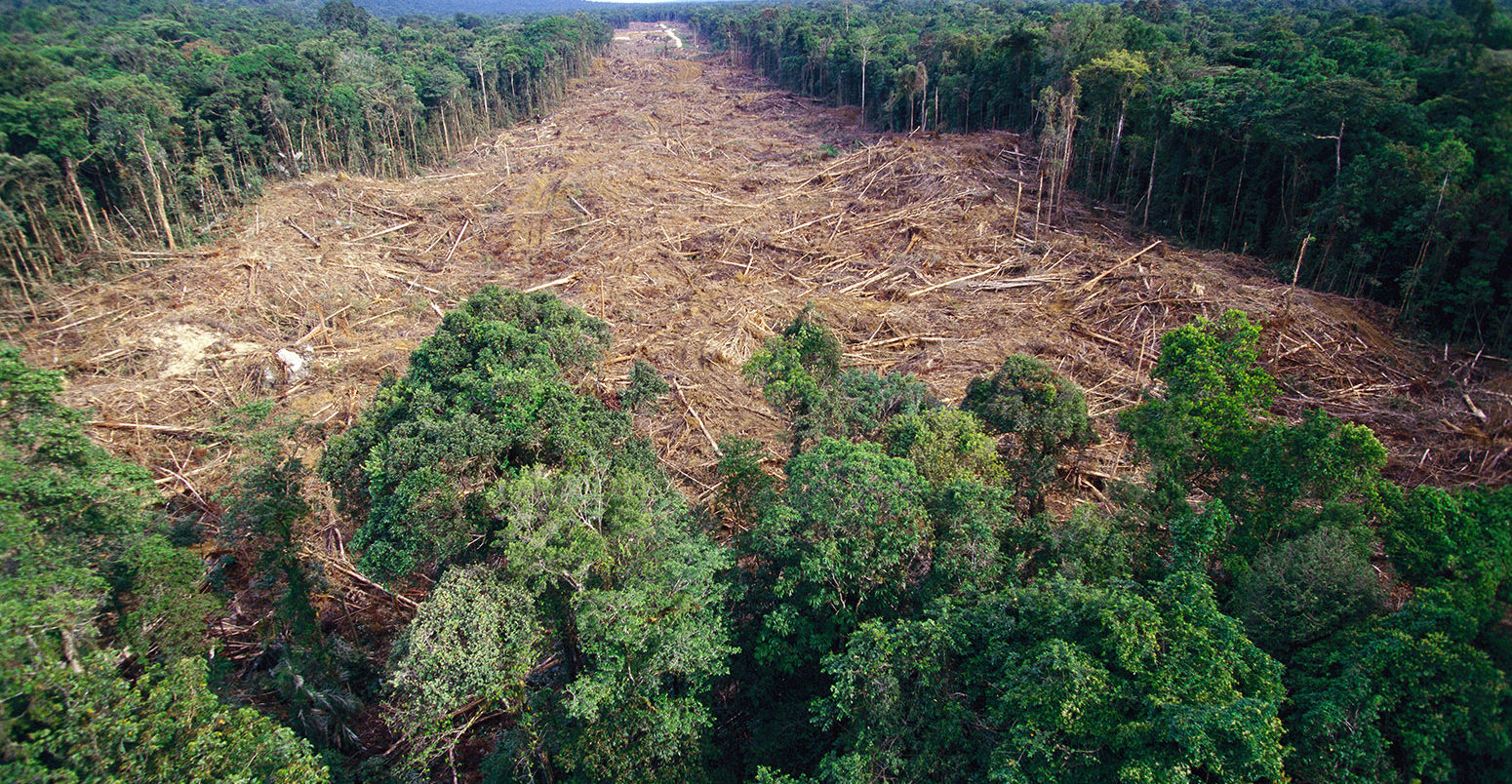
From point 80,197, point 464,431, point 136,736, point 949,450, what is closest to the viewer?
point 136,736

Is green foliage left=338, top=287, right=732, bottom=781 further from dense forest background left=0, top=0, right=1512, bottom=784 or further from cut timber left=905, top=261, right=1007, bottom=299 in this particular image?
cut timber left=905, top=261, right=1007, bottom=299

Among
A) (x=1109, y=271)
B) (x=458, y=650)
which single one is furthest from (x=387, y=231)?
(x=1109, y=271)

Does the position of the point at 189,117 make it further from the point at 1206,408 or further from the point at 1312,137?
the point at 1312,137

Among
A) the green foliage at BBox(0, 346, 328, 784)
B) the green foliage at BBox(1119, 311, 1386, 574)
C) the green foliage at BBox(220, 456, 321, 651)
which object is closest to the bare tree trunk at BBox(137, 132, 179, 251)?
the green foliage at BBox(0, 346, 328, 784)

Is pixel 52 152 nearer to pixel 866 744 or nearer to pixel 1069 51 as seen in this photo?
pixel 866 744

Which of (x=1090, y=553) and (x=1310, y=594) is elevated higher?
(x=1310, y=594)

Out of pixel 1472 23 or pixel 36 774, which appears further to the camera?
pixel 1472 23

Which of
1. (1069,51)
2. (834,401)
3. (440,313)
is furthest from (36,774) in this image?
(1069,51)
